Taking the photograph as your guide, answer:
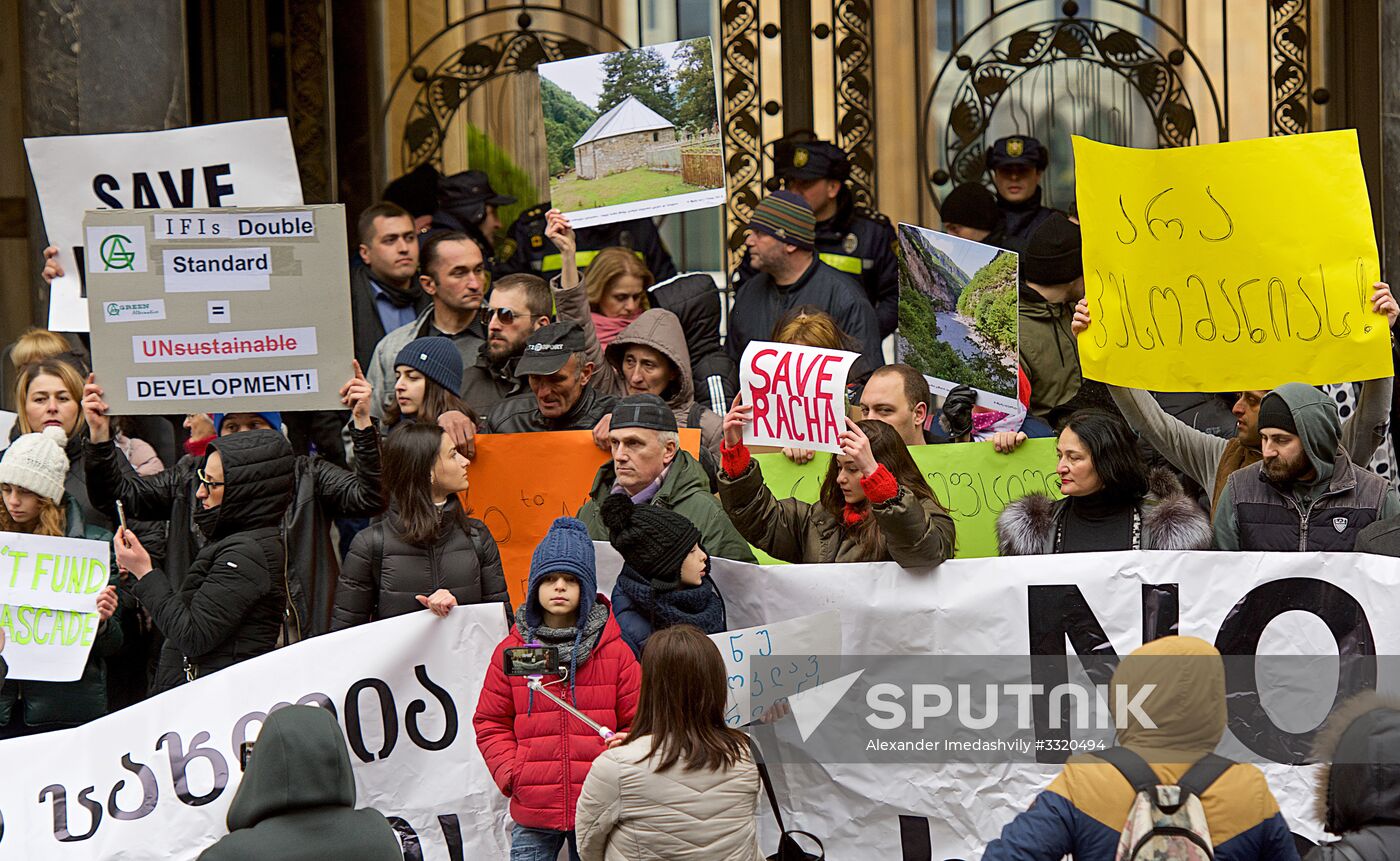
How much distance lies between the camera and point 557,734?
22.6ft

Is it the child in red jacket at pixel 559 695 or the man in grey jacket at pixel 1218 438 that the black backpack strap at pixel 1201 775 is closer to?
the child in red jacket at pixel 559 695

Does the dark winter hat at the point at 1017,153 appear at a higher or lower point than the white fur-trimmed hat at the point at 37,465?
higher

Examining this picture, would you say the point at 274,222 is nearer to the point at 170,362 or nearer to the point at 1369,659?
the point at 170,362

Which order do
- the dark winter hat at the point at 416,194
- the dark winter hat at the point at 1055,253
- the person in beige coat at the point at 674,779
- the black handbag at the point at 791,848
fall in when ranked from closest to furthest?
the person in beige coat at the point at 674,779 → the black handbag at the point at 791,848 → the dark winter hat at the point at 1055,253 → the dark winter hat at the point at 416,194

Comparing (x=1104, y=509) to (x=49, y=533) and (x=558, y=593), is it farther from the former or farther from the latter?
(x=49, y=533)

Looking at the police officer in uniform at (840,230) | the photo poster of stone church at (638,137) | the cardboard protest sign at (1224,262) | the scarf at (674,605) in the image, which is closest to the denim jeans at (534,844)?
the scarf at (674,605)

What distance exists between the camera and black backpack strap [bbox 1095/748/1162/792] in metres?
5.31

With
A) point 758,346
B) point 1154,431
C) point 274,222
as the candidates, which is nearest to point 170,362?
point 274,222

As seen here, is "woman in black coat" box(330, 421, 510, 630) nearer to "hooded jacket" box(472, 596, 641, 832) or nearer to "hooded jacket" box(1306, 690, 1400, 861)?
"hooded jacket" box(472, 596, 641, 832)

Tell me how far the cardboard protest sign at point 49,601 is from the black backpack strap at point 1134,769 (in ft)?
14.8

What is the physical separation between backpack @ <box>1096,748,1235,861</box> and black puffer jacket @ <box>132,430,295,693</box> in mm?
3713

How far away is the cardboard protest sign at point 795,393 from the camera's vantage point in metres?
7.60

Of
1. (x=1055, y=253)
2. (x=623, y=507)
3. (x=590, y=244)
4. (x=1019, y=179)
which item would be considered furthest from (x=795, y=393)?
(x=1019, y=179)

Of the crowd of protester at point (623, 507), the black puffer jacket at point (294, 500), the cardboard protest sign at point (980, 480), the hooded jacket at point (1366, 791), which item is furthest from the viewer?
the cardboard protest sign at point (980, 480)
